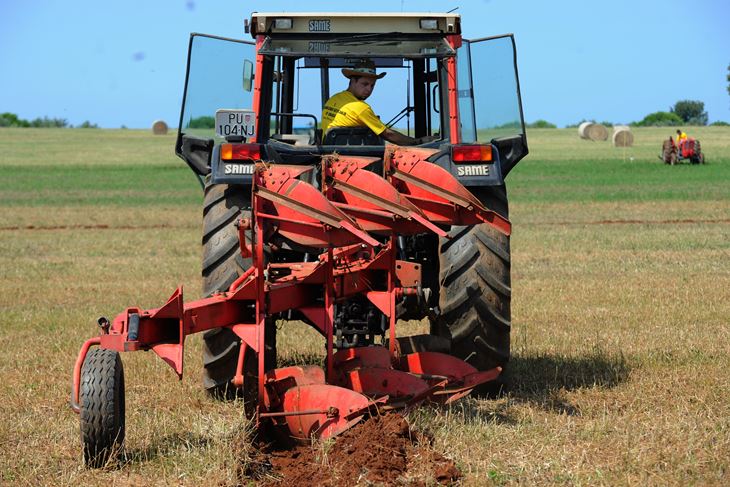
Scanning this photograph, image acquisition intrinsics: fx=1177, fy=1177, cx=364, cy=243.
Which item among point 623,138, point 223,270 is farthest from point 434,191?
point 623,138

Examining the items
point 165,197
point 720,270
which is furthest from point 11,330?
point 165,197

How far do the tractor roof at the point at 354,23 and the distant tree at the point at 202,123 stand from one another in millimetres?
892

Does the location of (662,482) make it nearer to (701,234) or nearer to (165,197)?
(701,234)

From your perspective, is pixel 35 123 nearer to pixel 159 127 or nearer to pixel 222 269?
pixel 159 127

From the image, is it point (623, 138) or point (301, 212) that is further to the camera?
point (623, 138)

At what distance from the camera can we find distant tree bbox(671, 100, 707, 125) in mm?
103250

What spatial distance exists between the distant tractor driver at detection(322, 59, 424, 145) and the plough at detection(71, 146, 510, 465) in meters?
0.68

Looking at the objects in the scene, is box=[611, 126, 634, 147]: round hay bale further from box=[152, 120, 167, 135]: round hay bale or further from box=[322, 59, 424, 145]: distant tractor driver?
box=[322, 59, 424, 145]: distant tractor driver

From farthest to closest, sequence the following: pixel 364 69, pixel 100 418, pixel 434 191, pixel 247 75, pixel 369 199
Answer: pixel 247 75
pixel 364 69
pixel 434 191
pixel 369 199
pixel 100 418

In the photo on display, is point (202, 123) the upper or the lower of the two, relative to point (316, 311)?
upper

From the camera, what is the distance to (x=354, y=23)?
699 cm

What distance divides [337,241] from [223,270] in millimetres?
1571

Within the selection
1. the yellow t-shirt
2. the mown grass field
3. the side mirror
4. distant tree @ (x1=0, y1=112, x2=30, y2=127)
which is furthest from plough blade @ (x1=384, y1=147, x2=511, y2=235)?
distant tree @ (x1=0, y1=112, x2=30, y2=127)


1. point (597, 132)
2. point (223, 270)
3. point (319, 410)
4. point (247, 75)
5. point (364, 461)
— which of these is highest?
point (247, 75)
